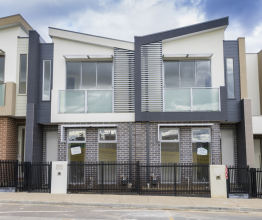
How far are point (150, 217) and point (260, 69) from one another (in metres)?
11.4

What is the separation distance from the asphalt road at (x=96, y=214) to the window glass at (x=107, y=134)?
176 inches

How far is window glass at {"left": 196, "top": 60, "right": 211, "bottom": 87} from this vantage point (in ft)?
45.3

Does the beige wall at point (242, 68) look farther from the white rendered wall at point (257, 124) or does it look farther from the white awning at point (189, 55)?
the white awning at point (189, 55)

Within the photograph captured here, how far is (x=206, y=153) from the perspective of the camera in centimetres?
1339

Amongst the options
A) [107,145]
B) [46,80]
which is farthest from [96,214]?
[46,80]

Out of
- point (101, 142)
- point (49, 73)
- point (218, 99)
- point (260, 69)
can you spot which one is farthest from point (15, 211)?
point (260, 69)

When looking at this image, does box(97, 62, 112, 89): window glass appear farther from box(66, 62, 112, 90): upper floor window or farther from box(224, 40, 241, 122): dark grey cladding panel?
box(224, 40, 241, 122): dark grey cladding panel

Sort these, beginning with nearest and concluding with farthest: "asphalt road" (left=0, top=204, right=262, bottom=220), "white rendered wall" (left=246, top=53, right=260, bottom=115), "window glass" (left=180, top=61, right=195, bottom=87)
→ "asphalt road" (left=0, top=204, right=262, bottom=220) < "window glass" (left=180, top=61, right=195, bottom=87) < "white rendered wall" (left=246, top=53, right=260, bottom=115)

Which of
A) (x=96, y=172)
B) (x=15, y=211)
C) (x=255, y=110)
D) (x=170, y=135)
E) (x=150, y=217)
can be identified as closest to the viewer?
(x=150, y=217)

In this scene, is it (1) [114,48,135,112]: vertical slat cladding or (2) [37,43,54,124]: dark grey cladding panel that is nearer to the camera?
(1) [114,48,135,112]: vertical slat cladding

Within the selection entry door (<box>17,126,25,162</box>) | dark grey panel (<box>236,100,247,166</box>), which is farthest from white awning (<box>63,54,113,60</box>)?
dark grey panel (<box>236,100,247,166</box>)

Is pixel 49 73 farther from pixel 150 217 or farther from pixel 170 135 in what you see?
pixel 150 217

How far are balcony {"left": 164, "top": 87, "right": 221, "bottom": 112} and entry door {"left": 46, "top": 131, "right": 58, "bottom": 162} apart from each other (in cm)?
593

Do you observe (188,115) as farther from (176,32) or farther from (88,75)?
(88,75)
